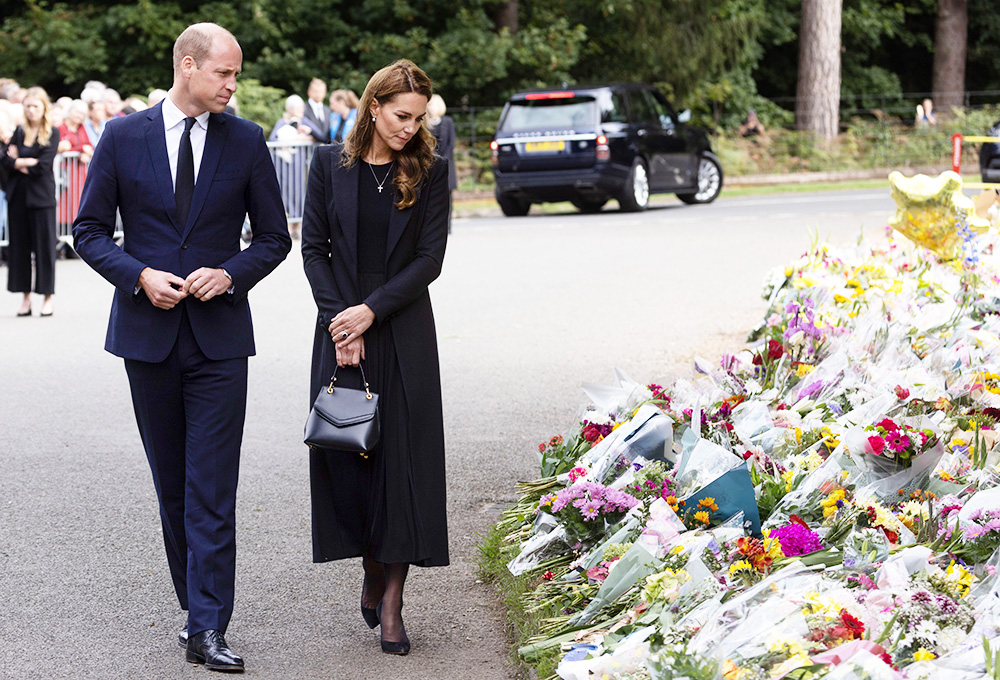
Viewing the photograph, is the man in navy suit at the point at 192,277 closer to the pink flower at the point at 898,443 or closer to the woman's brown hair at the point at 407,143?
the woman's brown hair at the point at 407,143

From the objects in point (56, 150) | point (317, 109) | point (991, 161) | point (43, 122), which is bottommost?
point (991, 161)

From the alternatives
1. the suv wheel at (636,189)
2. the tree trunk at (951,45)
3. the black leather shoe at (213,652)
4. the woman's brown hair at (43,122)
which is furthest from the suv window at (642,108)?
the tree trunk at (951,45)

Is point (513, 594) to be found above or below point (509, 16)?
below

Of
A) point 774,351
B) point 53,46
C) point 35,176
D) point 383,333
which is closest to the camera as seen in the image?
point 383,333

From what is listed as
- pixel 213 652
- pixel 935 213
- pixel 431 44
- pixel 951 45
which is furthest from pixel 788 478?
pixel 951 45

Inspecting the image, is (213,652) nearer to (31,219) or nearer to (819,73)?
(31,219)

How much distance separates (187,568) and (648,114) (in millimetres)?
19227

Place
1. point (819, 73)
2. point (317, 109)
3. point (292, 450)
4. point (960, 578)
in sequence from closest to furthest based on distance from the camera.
→ point (960, 578) < point (292, 450) < point (317, 109) < point (819, 73)

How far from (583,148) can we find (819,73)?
46.1ft

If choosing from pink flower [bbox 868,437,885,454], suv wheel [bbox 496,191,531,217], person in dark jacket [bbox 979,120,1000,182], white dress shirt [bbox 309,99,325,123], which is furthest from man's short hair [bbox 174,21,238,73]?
suv wheel [bbox 496,191,531,217]

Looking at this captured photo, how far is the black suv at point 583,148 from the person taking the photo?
69.8 feet

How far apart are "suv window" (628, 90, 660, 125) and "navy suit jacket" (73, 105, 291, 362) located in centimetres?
1831

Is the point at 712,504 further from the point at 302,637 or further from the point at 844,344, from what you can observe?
the point at 844,344

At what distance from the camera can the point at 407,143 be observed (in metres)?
4.52
